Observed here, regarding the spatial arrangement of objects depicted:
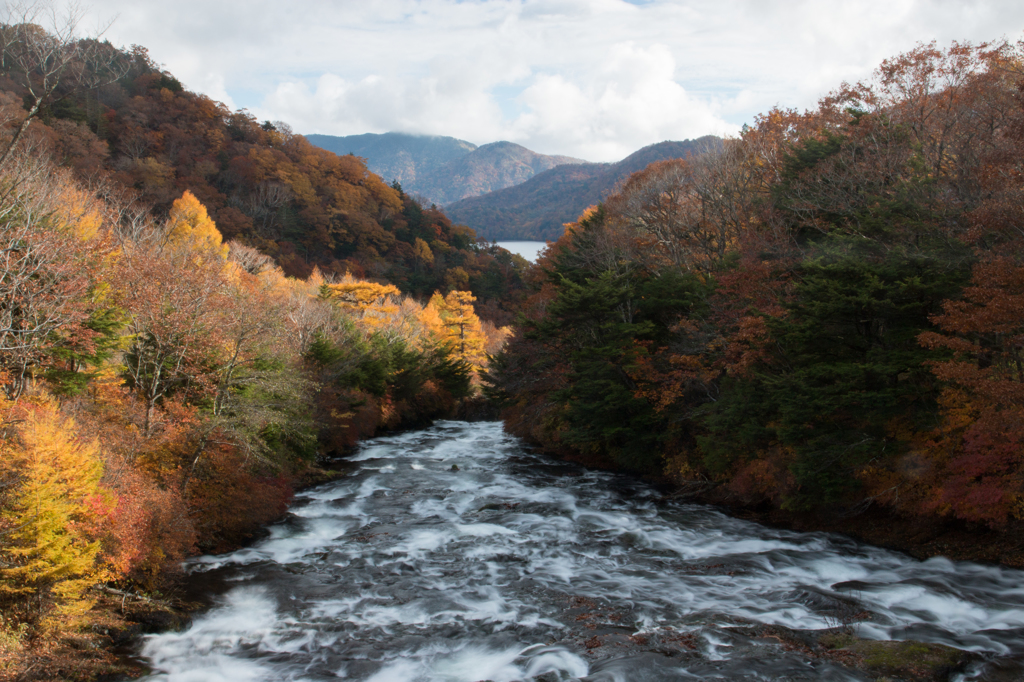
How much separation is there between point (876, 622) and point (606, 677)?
618 cm

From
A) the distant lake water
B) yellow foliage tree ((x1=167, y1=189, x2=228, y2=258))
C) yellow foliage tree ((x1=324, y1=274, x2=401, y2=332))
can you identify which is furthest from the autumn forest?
the distant lake water

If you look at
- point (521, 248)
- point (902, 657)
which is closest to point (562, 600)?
point (902, 657)

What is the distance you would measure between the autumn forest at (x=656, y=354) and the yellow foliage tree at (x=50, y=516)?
4 centimetres

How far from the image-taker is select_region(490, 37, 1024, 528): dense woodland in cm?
1373

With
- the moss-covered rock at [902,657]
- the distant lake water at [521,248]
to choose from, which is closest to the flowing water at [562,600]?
the moss-covered rock at [902,657]

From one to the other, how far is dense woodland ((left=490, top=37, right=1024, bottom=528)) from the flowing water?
8.10ft

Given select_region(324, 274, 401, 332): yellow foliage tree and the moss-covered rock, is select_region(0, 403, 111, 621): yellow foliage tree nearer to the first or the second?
the moss-covered rock

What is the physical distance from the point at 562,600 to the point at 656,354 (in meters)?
14.3

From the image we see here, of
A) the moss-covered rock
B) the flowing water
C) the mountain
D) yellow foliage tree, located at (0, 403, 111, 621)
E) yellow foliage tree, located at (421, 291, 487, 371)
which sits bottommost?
the flowing water

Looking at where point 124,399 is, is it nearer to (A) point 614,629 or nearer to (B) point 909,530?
(A) point 614,629

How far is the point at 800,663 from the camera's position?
400 inches

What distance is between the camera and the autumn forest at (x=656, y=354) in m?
12.2

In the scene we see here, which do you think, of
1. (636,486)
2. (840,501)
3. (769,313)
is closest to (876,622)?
(840,501)

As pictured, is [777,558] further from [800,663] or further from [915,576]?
[800,663]
